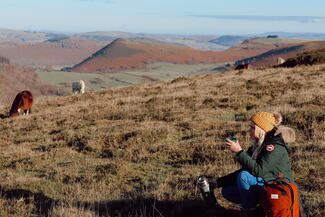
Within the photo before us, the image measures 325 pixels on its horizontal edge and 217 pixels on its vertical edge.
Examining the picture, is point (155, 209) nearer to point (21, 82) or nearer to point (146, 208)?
point (146, 208)

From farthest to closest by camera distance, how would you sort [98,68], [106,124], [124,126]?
[98,68] < [106,124] < [124,126]

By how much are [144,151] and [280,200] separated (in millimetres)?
5272

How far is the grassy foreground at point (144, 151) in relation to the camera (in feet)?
19.0

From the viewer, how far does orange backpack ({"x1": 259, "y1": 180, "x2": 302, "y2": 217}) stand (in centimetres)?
399

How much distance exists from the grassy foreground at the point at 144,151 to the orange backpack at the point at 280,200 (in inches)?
38.2

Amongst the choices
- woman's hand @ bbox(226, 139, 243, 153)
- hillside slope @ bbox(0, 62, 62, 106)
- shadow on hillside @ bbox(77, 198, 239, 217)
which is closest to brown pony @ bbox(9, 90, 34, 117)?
shadow on hillside @ bbox(77, 198, 239, 217)

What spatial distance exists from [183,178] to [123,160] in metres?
2.16

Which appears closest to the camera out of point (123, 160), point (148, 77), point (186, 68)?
point (123, 160)

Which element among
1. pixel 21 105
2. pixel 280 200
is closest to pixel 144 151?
pixel 280 200

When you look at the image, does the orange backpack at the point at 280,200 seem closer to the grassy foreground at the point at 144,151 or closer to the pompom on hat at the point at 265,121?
the pompom on hat at the point at 265,121

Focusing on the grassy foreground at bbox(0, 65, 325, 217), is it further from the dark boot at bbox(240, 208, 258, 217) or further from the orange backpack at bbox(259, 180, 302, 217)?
the orange backpack at bbox(259, 180, 302, 217)

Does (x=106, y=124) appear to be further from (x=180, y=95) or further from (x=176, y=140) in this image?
(x=180, y=95)

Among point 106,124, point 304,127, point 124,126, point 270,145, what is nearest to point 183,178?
point 270,145

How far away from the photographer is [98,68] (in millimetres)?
184625
